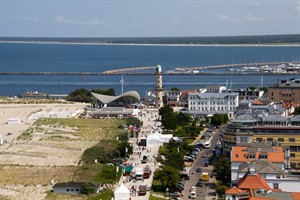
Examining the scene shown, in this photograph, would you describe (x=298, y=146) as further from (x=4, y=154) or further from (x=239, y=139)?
(x=4, y=154)

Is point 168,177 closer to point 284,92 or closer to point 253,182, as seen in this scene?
point 253,182

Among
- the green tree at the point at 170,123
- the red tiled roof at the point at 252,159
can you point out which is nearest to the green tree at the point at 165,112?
the green tree at the point at 170,123

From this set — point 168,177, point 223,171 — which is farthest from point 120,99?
point 168,177

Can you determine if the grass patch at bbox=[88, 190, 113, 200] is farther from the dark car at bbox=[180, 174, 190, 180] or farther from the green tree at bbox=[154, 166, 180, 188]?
the dark car at bbox=[180, 174, 190, 180]

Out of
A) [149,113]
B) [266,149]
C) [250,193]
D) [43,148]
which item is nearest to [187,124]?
[149,113]

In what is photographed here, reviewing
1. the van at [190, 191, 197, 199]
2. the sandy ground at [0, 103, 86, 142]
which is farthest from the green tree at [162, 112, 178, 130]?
the van at [190, 191, 197, 199]

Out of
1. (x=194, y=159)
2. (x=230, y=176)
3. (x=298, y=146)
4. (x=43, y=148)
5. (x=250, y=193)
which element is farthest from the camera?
(x=43, y=148)
